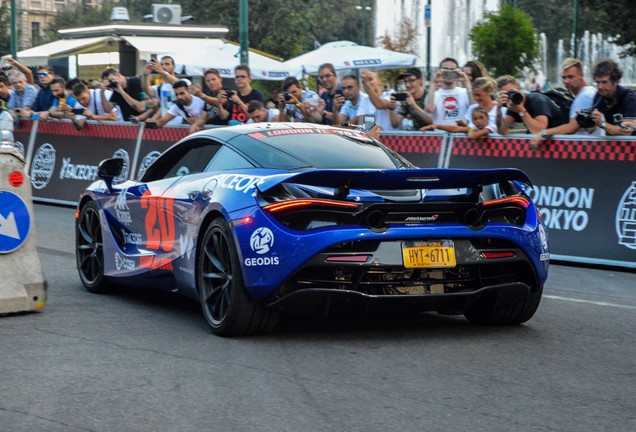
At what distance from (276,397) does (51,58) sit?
128ft

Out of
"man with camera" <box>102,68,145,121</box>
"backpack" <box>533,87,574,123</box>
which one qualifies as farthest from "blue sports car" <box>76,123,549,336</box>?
"man with camera" <box>102,68,145,121</box>

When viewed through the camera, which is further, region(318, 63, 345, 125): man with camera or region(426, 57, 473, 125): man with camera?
region(318, 63, 345, 125): man with camera

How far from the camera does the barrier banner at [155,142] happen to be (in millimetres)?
16405

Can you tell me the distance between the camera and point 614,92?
37.1ft

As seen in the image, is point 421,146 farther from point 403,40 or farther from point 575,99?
point 403,40

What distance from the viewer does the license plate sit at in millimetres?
6734

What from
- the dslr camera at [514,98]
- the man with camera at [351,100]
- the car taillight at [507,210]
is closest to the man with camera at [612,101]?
the dslr camera at [514,98]

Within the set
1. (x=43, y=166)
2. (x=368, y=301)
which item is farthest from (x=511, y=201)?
(x=43, y=166)

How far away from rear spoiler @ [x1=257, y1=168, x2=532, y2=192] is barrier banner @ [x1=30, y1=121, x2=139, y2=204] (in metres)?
10.5

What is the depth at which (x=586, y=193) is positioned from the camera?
11531 millimetres

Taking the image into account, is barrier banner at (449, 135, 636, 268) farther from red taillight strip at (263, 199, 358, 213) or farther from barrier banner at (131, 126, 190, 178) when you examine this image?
barrier banner at (131, 126, 190, 178)

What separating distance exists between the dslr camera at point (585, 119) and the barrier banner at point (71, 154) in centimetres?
777

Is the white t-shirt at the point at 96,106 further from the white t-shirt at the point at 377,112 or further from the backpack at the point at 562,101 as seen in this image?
the backpack at the point at 562,101

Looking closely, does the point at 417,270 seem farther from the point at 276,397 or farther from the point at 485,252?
the point at 276,397
